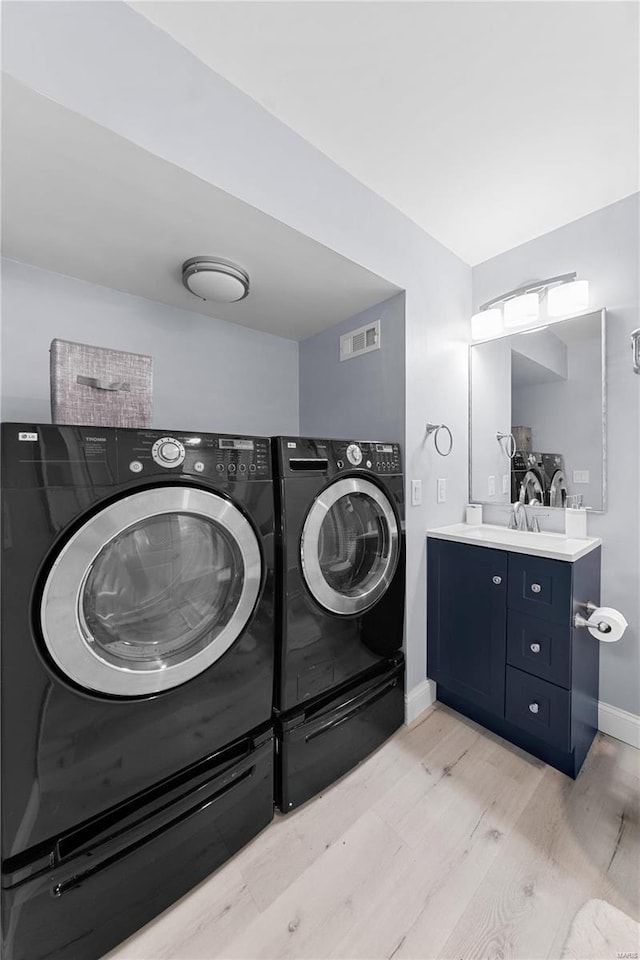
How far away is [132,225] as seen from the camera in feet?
4.42

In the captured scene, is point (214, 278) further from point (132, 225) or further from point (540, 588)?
point (540, 588)

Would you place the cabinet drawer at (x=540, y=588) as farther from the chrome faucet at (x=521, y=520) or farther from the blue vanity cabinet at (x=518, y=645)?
the chrome faucet at (x=521, y=520)

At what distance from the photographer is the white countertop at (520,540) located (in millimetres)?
1547

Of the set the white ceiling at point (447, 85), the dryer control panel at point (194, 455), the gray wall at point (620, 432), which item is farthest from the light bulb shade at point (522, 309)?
the dryer control panel at point (194, 455)

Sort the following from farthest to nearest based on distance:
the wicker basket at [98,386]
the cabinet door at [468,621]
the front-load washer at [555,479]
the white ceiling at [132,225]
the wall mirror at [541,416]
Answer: the front-load washer at [555,479] < the wall mirror at [541,416] < the cabinet door at [468,621] < the wicker basket at [98,386] < the white ceiling at [132,225]

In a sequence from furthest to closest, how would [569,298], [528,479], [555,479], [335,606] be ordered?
[528,479] < [555,479] < [569,298] < [335,606]

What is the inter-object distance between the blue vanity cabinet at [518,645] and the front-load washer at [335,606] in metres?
0.29

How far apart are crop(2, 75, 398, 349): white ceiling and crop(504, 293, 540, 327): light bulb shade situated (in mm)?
760

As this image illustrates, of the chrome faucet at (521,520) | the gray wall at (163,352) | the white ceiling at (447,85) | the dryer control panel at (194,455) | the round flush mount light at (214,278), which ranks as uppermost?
the white ceiling at (447,85)

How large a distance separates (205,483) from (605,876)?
5.96ft

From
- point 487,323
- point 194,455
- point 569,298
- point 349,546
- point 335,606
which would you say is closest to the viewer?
point 194,455

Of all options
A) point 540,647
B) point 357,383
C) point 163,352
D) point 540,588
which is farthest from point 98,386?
point 540,647

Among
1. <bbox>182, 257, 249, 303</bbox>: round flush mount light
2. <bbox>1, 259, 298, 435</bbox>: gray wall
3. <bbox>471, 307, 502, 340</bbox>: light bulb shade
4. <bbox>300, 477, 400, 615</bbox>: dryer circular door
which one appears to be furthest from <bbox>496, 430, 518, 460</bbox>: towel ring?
<bbox>182, 257, 249, 303</bbox>: round flush mount light

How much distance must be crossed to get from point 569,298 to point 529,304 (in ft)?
0.64
